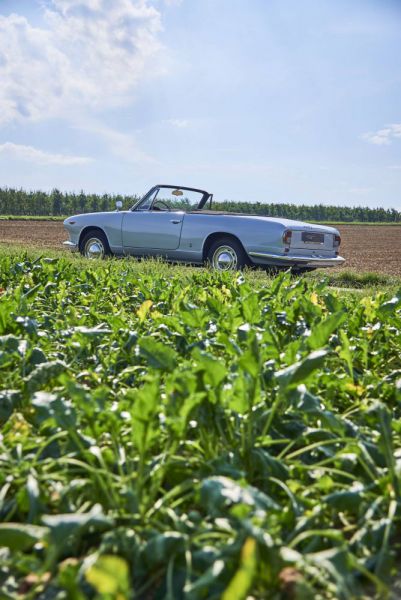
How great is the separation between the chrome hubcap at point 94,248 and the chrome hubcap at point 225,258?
2530 millimetres

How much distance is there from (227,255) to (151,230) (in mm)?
1560

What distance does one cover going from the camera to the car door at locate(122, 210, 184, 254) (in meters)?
9.96

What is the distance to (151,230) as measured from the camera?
33.6 feet

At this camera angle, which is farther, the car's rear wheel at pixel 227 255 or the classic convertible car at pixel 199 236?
the car's rear wheel at pixel 227 255

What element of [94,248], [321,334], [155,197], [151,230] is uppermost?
[155,197]

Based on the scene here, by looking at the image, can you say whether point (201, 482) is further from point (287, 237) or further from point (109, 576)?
point (287, 237)

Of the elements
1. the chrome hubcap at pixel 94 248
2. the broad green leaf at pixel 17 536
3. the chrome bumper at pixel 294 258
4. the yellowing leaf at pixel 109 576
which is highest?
the chrome bumper at pixel 294 258

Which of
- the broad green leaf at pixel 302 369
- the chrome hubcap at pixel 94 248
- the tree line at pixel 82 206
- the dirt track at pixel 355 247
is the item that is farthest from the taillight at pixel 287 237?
the tree line at pixel 82 206

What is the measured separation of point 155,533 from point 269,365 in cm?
109

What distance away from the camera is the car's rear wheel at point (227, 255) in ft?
30.8

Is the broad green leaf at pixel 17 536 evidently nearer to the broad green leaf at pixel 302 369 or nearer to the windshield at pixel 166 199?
the broad green leaf at pixel 302 369

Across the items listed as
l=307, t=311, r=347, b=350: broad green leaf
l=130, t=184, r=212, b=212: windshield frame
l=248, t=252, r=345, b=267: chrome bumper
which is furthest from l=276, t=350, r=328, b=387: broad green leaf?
l=130, t=184, r=212, b=212: windshield frame

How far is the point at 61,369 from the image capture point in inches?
84.3

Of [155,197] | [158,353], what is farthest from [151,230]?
[158,353]
